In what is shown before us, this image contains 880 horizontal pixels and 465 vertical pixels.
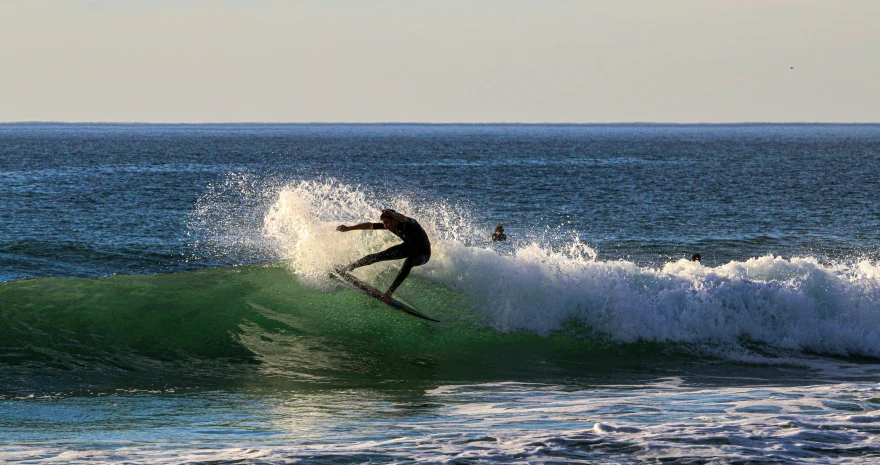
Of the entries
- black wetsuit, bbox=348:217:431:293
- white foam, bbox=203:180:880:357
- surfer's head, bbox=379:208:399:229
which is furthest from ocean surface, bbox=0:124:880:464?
surfer's head, bbox=379:208:399:229

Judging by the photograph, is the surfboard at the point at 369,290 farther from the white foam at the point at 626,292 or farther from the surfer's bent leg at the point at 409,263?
the surfer's bent leg at the point at 409,263

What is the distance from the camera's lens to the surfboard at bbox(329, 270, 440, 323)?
15.0m

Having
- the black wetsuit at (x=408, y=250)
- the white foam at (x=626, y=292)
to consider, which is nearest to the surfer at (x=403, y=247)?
the black wetsuit at (x=408, y=250)

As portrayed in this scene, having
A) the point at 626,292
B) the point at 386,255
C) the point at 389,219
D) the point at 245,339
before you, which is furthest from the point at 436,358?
the point at 626,292

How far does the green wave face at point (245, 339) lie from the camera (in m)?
12.8

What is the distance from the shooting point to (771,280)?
1636 cm

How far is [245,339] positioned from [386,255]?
2638 mm

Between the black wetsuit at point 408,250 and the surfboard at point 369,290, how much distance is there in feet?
0.97

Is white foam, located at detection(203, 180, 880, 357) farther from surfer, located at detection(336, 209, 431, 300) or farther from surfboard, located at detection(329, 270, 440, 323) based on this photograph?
surfer, located at detection(336, 209, 431, 300)

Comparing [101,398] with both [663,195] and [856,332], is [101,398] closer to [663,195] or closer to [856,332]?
[856,332]

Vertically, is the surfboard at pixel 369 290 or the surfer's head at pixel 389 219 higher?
the surfer's head at pixel 389 219

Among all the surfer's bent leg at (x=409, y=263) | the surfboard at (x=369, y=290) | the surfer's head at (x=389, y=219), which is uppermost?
the surfer's head at (x=389, y=219)

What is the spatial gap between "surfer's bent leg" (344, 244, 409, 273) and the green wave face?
71 centimetres

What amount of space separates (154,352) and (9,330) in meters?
2.31
